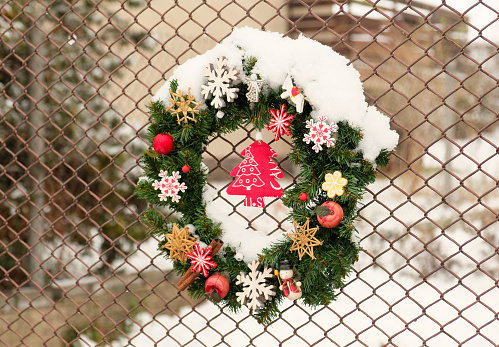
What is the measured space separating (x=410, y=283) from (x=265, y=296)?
3530 mm

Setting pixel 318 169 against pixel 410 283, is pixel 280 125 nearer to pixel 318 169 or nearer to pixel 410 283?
pixel 318 169

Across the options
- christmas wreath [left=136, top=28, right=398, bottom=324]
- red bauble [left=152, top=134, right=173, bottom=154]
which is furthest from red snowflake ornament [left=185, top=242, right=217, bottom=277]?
red bauble [left=152, top=134, right=173, bottom=154]

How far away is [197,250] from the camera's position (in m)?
1.58

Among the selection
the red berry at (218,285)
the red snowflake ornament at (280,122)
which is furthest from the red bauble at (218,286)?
the red snowflake ornament at (280,122)

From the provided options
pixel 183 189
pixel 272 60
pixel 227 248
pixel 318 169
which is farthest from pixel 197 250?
pixel 272 60

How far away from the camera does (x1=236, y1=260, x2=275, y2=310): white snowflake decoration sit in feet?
5.02

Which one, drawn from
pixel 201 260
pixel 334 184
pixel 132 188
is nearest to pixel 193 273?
pixel 201 260

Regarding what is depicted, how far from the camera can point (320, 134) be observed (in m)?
1.41

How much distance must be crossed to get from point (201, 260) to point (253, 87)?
62cm

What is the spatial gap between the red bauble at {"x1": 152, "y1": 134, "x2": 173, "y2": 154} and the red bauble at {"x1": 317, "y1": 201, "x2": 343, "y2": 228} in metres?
0.56

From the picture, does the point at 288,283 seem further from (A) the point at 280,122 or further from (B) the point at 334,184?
(A) the point at 280,122

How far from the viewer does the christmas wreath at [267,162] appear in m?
1.44

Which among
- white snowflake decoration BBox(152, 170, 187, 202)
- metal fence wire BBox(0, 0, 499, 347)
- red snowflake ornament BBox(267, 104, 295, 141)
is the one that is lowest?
metal fence wire BBox(0, 0, 499, 347)

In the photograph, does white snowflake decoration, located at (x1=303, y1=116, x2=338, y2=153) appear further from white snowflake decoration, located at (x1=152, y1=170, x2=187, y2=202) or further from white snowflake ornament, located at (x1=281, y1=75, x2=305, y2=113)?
white snowflake decoration, located at (x1=152, y1=170, x2=187, y2=202)
